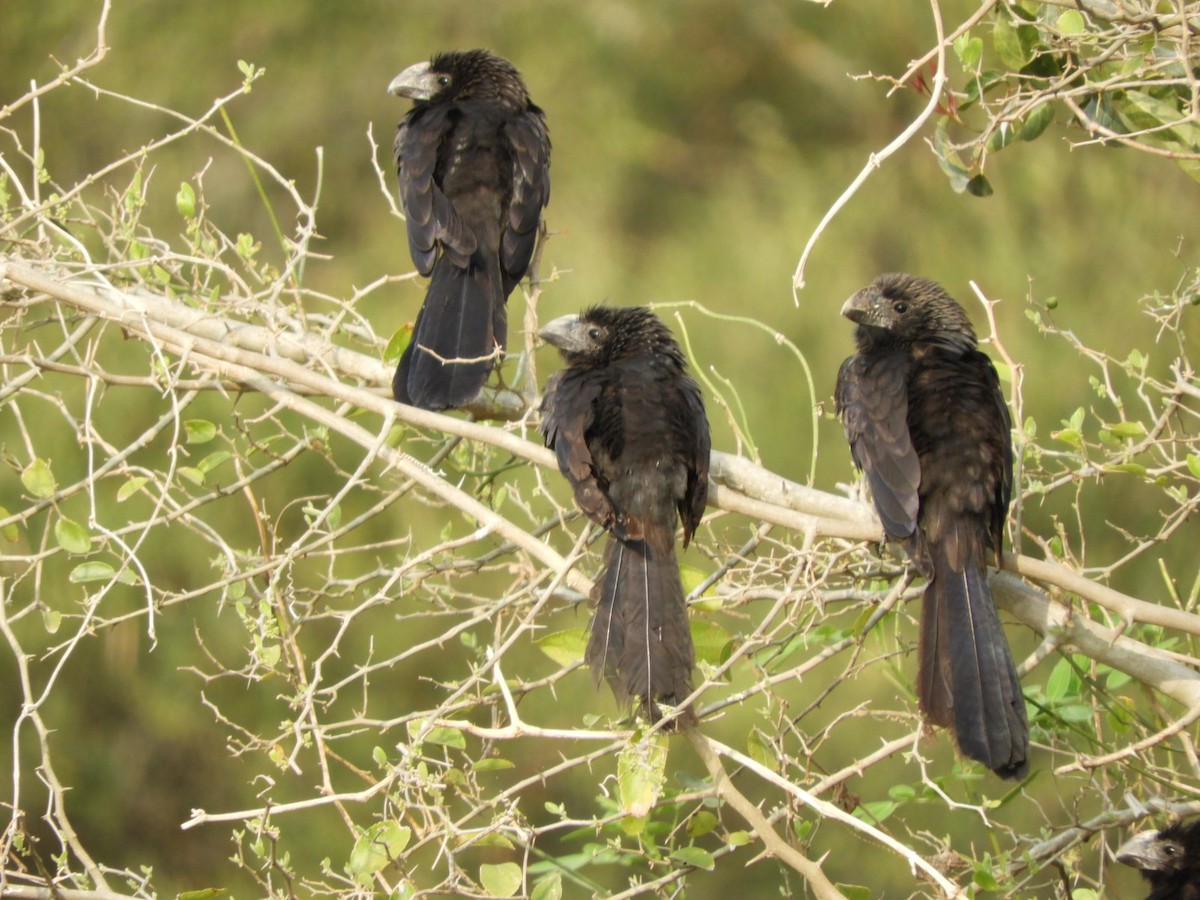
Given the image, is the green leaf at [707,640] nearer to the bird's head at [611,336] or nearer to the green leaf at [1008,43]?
the bird's head at [611,336]

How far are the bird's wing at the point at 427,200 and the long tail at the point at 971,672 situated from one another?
1.52 m

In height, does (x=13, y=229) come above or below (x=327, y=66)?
below

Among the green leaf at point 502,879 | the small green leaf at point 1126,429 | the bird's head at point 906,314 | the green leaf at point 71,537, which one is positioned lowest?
the green leaf at point 502,879

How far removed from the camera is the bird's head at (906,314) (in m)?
3.25

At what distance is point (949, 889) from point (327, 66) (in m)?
5.61

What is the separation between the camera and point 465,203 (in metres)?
3.72

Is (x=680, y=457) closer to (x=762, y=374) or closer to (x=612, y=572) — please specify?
(x=612, y=572)

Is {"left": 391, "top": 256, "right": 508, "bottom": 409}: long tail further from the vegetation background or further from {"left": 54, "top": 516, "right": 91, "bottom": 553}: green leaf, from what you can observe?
the vegetation background

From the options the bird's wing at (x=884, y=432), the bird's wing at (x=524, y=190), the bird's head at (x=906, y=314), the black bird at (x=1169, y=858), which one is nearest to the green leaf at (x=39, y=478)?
the bird's wing at (x=524, y=190)

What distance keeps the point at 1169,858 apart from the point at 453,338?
1921mm

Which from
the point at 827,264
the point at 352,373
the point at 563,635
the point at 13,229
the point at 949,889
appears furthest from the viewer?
the point at 827,264

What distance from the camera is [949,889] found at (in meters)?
1.98

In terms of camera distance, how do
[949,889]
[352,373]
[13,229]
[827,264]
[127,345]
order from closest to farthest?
[949,889]
[13,229]
[352,373]
[127,345]
[827,264]

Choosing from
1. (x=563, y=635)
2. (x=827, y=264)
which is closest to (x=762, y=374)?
(x=827, y=264)
